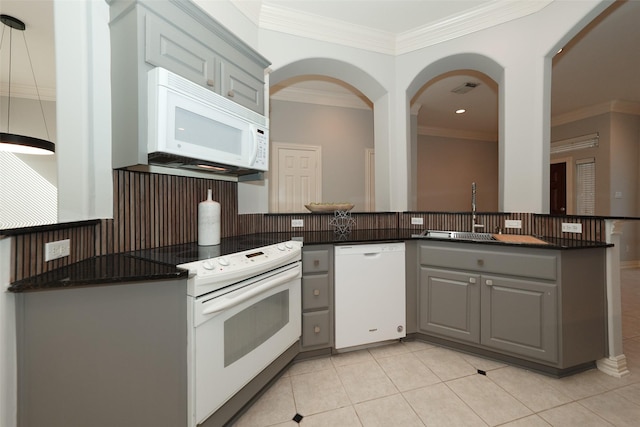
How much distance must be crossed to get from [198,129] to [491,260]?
214 centimetres

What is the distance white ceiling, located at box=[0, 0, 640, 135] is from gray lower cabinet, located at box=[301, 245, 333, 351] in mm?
1787

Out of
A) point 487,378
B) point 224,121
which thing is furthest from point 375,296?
point 224,121

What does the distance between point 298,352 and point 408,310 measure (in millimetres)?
963

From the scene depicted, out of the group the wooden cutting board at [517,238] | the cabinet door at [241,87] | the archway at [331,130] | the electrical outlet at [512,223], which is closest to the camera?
the cabinet door at [241,87]

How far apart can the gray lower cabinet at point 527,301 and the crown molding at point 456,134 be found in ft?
16.1

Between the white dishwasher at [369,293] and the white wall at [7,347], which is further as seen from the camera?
the white dishwasher at [369,293]

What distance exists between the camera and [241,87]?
1903mm

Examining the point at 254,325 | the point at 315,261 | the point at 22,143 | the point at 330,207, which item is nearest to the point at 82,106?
the point at 22,143

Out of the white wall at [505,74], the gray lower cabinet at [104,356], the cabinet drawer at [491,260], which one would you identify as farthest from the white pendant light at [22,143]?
the cabinet drawer at [491,260]

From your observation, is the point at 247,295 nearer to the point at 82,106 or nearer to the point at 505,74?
the point at 82,106

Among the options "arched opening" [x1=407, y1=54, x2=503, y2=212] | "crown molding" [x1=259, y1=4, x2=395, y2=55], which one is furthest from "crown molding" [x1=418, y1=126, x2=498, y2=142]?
"crown molding" [x1=259, y1=4, x2=395, y2=55]

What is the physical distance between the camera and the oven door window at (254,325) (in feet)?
4.63

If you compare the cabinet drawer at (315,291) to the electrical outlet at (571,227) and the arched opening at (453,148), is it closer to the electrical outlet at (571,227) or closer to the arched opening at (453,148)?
the electrical outlet at (571,227)

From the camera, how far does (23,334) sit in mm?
1001
